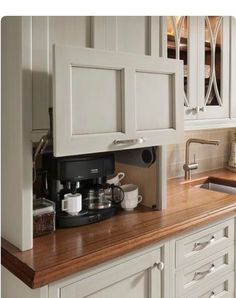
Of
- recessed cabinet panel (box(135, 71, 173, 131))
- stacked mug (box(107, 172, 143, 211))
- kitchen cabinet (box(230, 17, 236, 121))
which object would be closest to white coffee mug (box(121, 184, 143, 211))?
stacked mug (box(107, 172, 143, 211))

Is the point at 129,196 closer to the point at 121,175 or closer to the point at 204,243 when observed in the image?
the point at 121,175

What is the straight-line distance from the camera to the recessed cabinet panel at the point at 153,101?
129 centimetres

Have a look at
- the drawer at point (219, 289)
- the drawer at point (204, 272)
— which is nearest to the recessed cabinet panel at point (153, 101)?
the drawer at point (204, 272)

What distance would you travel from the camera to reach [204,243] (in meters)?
1.59

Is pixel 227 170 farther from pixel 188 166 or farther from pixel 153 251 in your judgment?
pixel 153 251

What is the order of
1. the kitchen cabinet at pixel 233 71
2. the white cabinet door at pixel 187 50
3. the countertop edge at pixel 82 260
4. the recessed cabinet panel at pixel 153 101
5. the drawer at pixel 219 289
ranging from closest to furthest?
the countertop edge at pixel 82 260 → the recessed cabinet panel at pixel 153 101 → the drawer at pixel 219 289 → the white cabinet door at pixel 187 50 → the kitchen cabinet at pixel 233 71

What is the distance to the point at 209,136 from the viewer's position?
270cm

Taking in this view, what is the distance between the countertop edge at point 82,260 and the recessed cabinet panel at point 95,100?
41cm

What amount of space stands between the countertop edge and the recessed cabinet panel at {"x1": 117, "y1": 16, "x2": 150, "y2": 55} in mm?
730

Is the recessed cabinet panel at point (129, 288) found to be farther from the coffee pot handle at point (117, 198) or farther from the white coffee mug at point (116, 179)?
the white coffee mug at point (116, 179)

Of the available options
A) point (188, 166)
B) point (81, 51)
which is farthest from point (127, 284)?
point (188, 166)

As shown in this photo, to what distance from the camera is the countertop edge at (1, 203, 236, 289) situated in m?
1.03

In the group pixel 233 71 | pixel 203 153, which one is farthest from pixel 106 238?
pixel 203 153

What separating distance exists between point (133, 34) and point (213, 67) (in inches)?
33.0
